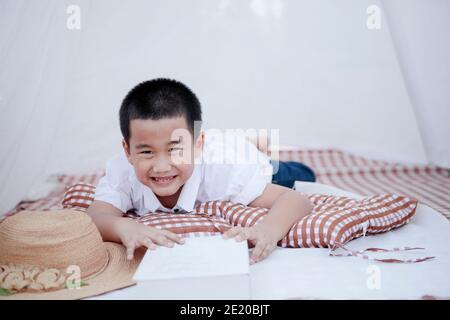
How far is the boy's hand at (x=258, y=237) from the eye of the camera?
44.4 inches

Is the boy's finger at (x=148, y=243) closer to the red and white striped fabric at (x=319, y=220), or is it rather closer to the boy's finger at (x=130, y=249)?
the boy's finger at (x=130, y=249)

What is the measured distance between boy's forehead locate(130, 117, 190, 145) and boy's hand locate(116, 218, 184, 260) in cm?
21

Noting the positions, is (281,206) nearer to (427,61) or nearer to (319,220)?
(319,220)

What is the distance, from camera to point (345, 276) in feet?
3.41

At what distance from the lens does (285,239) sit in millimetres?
1253

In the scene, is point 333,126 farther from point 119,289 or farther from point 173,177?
point 119,289

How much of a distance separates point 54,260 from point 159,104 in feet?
1.49

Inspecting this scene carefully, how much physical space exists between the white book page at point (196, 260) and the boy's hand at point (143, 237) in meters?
0.02

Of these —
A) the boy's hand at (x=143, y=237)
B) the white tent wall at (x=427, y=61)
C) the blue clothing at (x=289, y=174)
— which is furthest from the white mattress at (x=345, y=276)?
the white tent wall at (x=427, y=61)

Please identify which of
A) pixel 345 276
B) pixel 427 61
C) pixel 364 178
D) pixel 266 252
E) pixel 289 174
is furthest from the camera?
pixel 364 178

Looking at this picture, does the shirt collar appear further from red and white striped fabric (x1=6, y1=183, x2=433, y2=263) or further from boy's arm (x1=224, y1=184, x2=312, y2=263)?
boy's arm (x1=224, y1=184, x2=312, y2=263)

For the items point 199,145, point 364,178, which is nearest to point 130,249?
point 199,145

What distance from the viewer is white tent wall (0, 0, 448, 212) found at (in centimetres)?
246
